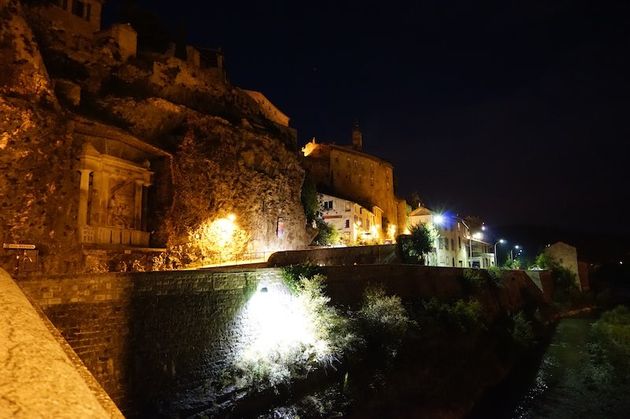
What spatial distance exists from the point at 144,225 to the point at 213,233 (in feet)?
14.9

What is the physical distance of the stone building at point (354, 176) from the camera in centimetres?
5769

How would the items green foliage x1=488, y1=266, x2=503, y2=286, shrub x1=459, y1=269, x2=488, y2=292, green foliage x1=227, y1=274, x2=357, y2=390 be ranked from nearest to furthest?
1. green foliage x1=227, y1=274, x2=357, y2=390
2. shrub x1=459, y1=269, x2=488, y2=292
3. green foliage x1=488, y1=266, x2=503, y2=286

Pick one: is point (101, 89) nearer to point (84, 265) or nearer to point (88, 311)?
point (84, 265)

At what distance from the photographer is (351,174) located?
59594mm

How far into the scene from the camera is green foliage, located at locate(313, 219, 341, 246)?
45219 mm

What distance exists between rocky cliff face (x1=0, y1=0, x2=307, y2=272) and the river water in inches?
757

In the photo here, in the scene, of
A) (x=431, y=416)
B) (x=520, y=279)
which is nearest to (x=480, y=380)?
(x=431, y=416)

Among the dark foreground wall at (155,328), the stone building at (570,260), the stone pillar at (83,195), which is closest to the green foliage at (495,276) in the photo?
the dark foreground wall at (155,328)

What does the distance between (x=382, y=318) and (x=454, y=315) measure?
807 centimetres

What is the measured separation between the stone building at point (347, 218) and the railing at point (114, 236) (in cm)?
2698

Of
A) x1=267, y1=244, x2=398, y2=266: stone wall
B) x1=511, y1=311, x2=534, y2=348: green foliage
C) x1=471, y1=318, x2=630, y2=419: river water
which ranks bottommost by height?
x1=471, y1=318, x2=630, y2=419: river water

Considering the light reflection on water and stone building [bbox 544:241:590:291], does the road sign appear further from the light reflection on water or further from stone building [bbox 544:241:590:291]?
stone building [bbox 544:241:590:291]

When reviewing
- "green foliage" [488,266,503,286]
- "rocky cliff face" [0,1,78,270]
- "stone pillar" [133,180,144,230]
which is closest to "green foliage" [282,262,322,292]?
"rocky cliff face" [0,1,78,270]

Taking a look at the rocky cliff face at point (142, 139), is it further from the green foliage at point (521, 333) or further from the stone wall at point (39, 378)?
the green foliage at point (521, 333)
